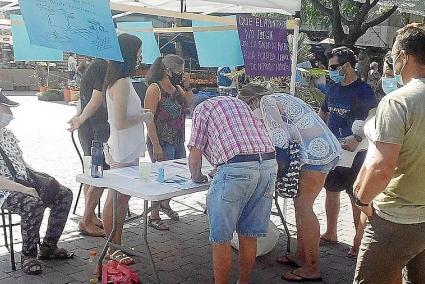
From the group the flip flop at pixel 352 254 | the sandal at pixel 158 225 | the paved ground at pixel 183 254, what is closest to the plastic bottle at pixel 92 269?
the paved ground at pixel 183 254

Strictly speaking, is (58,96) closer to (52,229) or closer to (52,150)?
(52,150)

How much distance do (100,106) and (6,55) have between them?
18177 mm

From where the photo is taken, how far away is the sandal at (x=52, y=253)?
4219mm

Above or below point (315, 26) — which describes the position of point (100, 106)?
below

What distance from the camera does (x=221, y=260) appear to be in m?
3.41

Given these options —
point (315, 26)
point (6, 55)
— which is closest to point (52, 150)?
point (6, 55)

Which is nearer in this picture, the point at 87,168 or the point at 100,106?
the point at 87,168

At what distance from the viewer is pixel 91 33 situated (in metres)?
3.60

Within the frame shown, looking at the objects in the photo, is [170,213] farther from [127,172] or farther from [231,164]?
[231,164]

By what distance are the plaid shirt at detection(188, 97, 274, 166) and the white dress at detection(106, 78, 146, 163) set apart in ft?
3.46

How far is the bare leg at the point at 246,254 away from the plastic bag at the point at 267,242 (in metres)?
0.82

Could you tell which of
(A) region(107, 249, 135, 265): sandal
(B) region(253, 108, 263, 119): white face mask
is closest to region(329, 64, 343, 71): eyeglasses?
(B) region(253, 108, 263, 119): white face mask

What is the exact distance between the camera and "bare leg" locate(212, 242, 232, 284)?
338 centimetres

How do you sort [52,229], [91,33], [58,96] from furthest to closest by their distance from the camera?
[58,96]
[52,229]
[91,33]
